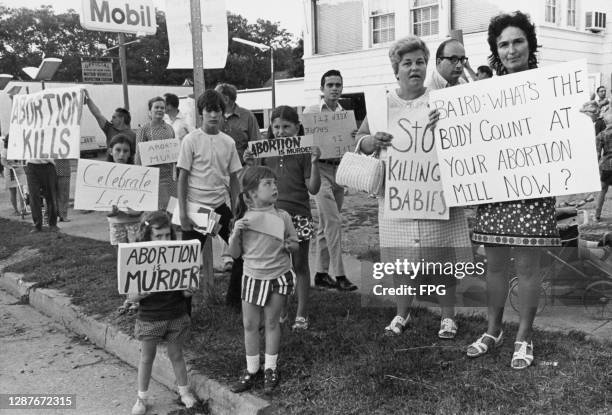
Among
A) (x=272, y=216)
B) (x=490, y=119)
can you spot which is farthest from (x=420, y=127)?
(x=272, y=216)

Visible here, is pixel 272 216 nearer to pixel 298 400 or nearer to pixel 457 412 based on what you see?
pixel 298 400

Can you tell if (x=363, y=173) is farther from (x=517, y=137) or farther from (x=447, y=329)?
(x=447, y=329)

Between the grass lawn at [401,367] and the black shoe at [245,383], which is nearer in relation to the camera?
the grass lawn at [401,367]

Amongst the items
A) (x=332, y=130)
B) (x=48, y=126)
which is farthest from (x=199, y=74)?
(x=48, y=126)

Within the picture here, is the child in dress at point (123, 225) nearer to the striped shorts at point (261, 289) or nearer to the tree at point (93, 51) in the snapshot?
the striped shorts at point (261, 289)

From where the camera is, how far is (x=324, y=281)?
5.52 meters

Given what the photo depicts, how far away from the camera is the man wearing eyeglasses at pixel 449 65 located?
3.83 metres

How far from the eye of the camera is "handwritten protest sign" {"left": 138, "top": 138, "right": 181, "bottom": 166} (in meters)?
6.06

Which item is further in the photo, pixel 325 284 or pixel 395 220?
pixel 325 284

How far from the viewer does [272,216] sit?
3.56 m

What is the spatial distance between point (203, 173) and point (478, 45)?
41.4ft

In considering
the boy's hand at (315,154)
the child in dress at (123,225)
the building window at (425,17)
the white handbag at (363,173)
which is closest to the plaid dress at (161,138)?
the child in dress at (123,225)

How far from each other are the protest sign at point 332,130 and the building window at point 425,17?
41.8 feet

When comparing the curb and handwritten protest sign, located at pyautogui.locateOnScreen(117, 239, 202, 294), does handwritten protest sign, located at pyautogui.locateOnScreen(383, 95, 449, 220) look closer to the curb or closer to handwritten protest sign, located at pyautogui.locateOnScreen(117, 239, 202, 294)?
handwritten protest sign, located at pyautogui.locateOnScreen(117, 239, 202, 294)
